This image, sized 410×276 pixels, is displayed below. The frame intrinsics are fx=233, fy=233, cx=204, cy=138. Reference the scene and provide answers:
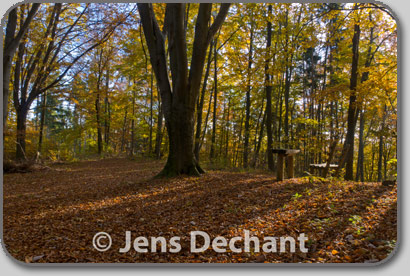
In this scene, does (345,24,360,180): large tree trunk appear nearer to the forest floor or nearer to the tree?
the forest floor

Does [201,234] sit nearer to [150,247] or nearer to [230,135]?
[150,247]

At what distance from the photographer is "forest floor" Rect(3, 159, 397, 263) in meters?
1.94

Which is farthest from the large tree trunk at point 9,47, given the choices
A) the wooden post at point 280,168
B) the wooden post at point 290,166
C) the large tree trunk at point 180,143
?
the wooden post at point 290,166

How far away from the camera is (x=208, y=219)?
2674 mm

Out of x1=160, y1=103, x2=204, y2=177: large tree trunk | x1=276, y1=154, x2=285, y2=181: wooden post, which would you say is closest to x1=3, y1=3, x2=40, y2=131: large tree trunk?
x1=160, y1=103, x2=204, y2=177: large tree trunk

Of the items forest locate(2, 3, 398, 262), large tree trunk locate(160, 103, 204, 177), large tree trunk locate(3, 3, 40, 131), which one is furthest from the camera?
large tree trunk locate(160, 103, 204, 177)

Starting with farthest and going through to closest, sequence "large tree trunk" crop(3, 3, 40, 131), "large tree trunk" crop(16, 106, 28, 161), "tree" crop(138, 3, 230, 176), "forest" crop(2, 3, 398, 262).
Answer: "large tree trunk" crop(16, 106, 28, 161) < "tree" crop(138, 3, 230, 176) < "large tree trunk" crop(3, 3, 40, 131) < "forest" crop(2, 3, 398, 262)

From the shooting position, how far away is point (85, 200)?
3.97 meters

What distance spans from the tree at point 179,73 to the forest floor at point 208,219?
3.84 ft

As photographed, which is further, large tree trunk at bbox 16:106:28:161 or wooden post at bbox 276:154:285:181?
large tree trunk at bbox 16:106:28:161
